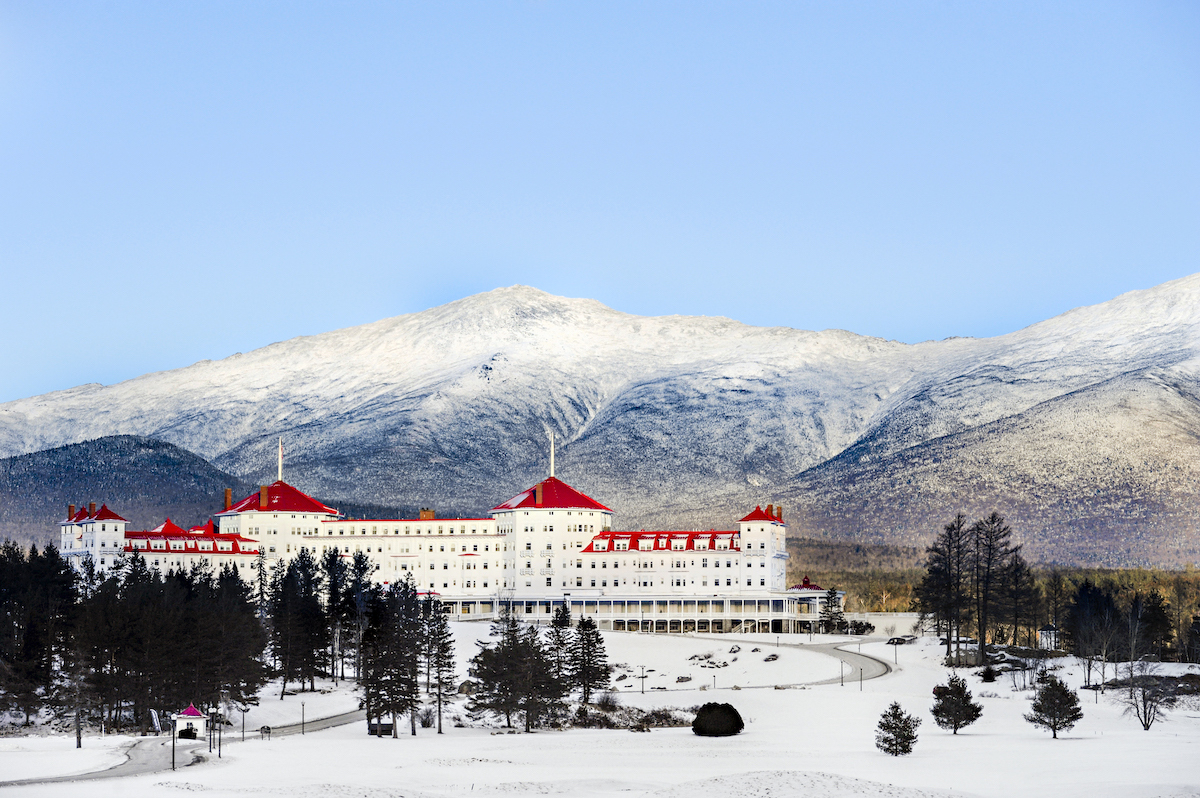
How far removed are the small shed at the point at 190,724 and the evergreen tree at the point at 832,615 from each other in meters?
89.2

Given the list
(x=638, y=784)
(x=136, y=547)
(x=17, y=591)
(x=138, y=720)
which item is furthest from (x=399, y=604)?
(x=638, y=784)

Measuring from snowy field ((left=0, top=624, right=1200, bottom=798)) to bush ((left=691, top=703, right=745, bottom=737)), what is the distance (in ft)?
3.16

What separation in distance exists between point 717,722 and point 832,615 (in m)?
72.7

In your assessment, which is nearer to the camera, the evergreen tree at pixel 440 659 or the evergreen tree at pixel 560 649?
the evergreen tree at pixel 440 659

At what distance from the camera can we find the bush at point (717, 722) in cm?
8625

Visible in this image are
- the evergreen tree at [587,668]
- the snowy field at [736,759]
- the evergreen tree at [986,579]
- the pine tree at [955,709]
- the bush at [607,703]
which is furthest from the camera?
the evergreen tree at [986,579]

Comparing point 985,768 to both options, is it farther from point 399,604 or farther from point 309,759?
point 399,604

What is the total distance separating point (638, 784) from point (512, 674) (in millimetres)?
28249

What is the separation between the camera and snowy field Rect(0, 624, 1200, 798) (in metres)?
63.0

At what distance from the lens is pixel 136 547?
162 meters

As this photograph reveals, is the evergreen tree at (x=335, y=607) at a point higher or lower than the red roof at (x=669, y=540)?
lower

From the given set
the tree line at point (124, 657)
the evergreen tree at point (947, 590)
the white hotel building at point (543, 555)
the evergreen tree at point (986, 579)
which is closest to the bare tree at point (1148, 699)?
the evergreen tree at point (986, 579)

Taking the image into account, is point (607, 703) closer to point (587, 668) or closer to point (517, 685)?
point (587, 668)

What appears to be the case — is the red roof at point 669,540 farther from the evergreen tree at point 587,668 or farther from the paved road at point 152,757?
the paved road at point 152,757
